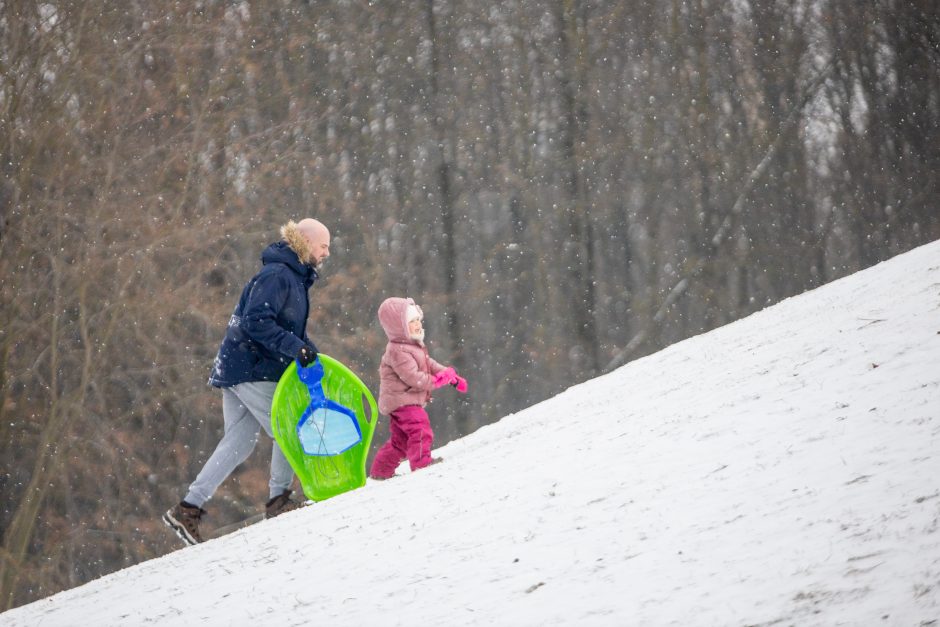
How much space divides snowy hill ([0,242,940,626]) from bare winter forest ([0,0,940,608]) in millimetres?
11672

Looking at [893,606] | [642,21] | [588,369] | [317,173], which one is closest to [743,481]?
[893,606]

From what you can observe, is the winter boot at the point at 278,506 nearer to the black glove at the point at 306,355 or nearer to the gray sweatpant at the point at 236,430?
the gray sweatpant at the point at 236,430

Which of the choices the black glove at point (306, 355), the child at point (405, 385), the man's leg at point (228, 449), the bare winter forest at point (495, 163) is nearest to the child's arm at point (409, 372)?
the child at point (405, 385)

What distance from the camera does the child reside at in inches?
314

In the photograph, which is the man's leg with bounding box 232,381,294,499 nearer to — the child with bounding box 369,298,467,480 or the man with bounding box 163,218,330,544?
the man with bounding box 163,218,330,544

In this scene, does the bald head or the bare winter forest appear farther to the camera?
the bare winter forest

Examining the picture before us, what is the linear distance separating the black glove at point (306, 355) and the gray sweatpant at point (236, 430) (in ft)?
1.07

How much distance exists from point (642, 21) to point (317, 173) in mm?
8174

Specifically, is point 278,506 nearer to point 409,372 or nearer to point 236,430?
point 236,430

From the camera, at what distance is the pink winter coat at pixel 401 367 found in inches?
314

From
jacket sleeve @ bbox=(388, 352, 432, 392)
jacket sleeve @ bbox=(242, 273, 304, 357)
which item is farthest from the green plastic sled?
jacket sleeve @ bbox=(388, 352, 432, 392)

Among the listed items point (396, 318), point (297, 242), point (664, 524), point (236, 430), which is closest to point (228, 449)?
point (236, 430)

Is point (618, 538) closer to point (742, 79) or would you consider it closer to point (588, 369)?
point (588, 369)

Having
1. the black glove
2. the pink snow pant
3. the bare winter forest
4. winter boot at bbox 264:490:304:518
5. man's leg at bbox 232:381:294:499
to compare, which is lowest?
winter boot at bbox 264:490:304:518
